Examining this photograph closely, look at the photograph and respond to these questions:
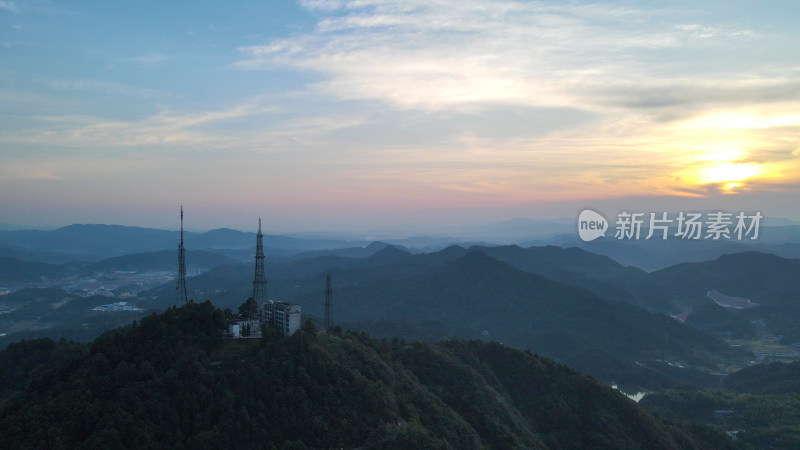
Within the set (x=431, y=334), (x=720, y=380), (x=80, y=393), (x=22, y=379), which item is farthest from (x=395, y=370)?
(x=720, y=380)

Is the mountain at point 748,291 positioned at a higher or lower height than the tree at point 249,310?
lower

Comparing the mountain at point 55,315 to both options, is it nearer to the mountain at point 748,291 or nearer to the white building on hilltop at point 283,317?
the white building on hilltop at point 283,317

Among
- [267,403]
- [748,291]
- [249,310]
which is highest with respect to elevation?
[249,310]

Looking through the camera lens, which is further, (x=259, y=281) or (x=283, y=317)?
(x=259, y=281)

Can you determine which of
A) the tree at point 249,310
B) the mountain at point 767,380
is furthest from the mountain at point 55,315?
the mountain at point 767,380

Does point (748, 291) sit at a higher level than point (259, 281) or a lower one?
lower

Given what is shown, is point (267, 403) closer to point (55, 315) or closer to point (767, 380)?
point (767, 380)

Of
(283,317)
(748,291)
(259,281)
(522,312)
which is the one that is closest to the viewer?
(283,317)

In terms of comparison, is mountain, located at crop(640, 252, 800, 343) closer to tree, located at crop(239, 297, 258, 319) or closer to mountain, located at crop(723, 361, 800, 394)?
mountain, located at crop(723, 361, 800, 394)

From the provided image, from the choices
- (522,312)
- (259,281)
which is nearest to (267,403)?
(259,281)
